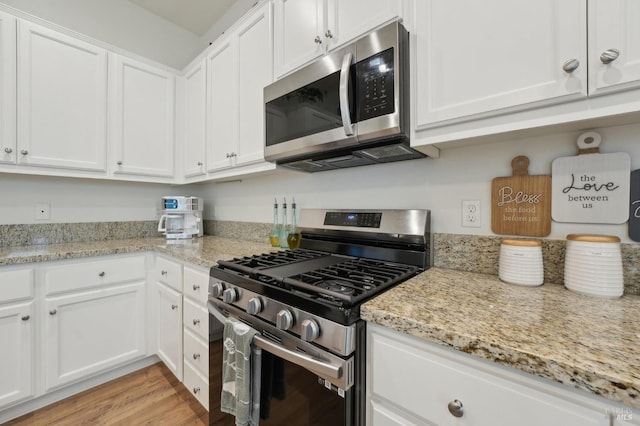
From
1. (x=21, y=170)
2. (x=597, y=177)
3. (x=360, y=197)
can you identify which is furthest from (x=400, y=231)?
(x=21, y=170)

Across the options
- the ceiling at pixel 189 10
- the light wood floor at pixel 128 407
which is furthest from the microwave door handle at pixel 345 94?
the ceiling at pixel 189 10

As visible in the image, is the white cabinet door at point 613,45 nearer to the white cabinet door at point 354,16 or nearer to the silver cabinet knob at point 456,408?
the white cabinet door at point 354,16

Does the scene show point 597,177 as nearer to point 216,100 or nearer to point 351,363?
point 351,363

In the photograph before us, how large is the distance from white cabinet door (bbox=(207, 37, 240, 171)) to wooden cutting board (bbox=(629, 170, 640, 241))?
1854mm

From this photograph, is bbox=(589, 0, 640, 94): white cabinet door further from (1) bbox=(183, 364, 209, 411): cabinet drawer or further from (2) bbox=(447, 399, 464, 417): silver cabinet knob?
(1) bbox=(183, 364, 209, 411): cabinet drawer

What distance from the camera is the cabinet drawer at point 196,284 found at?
142 cm

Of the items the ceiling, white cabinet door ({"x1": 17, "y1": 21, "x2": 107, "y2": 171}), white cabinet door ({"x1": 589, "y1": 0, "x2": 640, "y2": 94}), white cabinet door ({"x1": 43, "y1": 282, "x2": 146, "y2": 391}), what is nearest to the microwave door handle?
white cabinet door ({"x1": 589, "y1": 0, "x2": 640, "y2": 94})

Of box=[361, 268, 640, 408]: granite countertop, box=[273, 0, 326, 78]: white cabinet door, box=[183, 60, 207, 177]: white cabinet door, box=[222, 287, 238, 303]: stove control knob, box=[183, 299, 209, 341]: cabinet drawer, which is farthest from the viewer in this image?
box=[183, 60, 207, 177]: white cabinet door

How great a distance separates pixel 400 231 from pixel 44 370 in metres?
2.17

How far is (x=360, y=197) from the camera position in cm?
153

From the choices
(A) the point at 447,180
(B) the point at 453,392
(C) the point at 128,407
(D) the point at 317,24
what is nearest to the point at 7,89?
(D) the point at 317,24

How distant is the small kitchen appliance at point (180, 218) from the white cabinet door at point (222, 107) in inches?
18.5

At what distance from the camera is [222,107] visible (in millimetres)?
1948

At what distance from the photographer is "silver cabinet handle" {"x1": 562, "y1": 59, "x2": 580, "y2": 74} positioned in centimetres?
72
